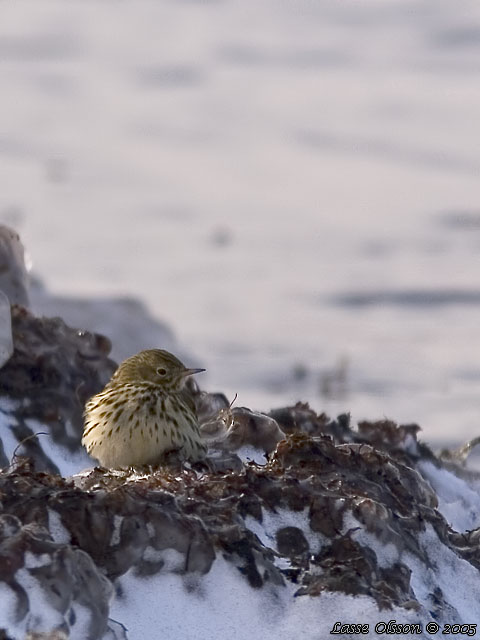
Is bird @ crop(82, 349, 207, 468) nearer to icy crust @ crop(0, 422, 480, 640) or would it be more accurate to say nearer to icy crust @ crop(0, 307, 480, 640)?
icy crust @ crop(0, 307, 480, 640)

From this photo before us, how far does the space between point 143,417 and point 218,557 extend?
1.57m

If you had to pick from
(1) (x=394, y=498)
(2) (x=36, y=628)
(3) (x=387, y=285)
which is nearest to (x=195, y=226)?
(3) (x=387, y=285)

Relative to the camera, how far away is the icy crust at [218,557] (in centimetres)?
448

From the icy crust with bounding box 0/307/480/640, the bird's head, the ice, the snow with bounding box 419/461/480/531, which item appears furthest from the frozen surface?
the ice

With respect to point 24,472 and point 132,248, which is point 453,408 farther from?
point 24,472

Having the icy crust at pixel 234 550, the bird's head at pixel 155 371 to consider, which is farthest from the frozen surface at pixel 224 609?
the bird's head at pixel 155 371

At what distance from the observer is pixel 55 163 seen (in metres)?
17.6

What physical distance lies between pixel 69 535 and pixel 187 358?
19.5 ft

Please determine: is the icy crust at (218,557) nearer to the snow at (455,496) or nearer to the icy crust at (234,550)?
the icy crust at (234,550)

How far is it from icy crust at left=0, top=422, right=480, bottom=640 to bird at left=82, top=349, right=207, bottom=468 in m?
0.71

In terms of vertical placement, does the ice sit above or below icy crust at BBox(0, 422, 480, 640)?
below

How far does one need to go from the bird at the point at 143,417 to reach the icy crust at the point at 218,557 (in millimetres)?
715

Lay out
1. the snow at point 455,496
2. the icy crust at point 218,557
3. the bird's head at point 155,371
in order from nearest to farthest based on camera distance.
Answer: the icy crust at point 218,557 < the snow at point 455,496 < the bird's head at point 155,371

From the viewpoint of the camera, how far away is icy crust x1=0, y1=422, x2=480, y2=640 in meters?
4.48
